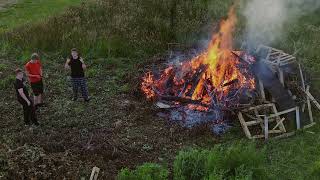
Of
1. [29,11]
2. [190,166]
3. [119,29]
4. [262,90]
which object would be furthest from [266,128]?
[29,11]

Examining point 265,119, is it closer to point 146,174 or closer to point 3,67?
point 146,174

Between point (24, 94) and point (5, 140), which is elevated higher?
point (24, 94)

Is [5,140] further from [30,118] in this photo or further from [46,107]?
[46,107]

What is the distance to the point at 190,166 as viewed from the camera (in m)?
9.47

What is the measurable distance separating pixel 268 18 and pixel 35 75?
9.20 meters

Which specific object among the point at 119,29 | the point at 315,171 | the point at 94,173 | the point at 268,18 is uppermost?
the point at 268,18

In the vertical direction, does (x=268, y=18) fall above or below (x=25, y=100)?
above

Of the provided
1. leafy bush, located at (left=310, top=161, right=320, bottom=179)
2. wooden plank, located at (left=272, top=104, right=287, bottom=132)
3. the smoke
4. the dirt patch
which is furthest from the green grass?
leafy bush, located at (left=310, top=161, right=320, bottom=179)

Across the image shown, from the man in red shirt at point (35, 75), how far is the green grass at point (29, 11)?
923cm

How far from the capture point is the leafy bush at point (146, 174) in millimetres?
8875

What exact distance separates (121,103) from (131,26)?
630 cm

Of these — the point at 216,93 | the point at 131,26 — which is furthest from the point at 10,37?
the point at 216,93

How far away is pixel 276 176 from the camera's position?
9859 millimetres

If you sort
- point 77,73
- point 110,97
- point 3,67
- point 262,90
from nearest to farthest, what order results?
point 262,90 → point 77,73 → point 110,97 → point 3,67
